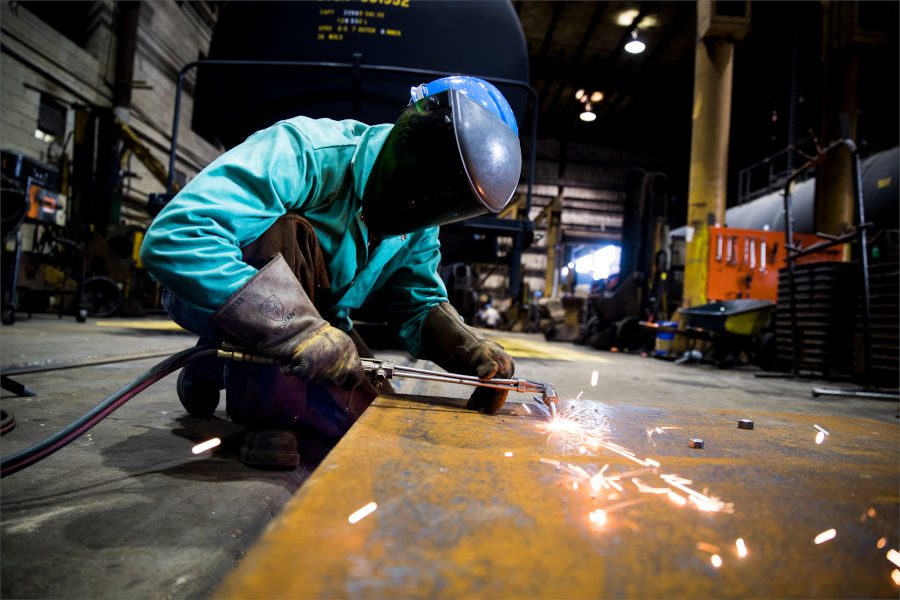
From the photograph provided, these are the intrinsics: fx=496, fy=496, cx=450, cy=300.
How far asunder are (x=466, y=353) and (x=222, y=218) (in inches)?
26.5

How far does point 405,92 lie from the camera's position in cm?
271

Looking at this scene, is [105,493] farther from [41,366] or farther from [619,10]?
[619,10]

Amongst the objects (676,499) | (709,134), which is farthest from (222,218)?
(709,134)

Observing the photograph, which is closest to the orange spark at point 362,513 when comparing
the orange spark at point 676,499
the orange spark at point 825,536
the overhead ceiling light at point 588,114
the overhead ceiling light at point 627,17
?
the orange spark at point 676,499

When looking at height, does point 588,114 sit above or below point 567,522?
above

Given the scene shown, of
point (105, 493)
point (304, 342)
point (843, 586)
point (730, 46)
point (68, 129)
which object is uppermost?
point (730, 46)

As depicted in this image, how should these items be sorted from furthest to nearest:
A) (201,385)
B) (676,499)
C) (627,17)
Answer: (627,17) → (201,385) → (676,499)

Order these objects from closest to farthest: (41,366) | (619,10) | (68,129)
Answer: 1. (41,366)
2. (68,129)
3. (619,10)

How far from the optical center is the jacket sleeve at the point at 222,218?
918mm

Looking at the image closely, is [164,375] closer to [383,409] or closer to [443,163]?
[383,409]

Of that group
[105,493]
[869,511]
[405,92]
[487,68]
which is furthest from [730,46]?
[105,493]

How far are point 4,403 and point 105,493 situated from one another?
3.02 ft

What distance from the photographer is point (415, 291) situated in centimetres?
154

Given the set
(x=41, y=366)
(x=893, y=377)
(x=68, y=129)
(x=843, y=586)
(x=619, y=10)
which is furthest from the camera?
(x=619, y=10)
